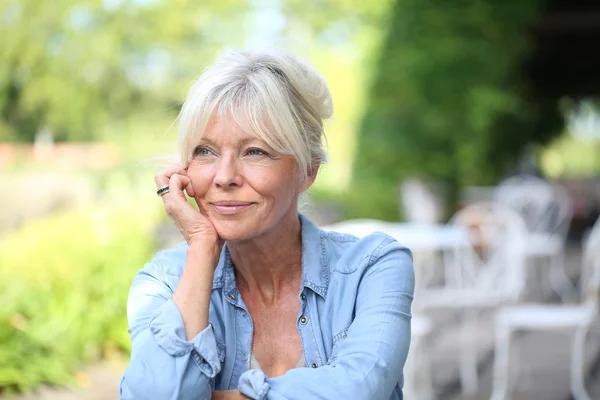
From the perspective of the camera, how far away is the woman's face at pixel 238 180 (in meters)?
1.61

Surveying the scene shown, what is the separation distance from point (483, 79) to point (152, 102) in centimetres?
1512

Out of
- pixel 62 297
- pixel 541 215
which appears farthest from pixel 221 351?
pixel 541 215

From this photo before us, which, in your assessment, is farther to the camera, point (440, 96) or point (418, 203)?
point (440, 96)

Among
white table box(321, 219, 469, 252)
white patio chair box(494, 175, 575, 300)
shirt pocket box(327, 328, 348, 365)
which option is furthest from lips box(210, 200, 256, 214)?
white patio chair box(494, 175, 575, 300)

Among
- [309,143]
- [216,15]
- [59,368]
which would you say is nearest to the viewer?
[309,143]

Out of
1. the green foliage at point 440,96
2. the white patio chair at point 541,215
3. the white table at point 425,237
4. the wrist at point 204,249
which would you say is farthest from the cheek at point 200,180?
the green foliage at point 440,96

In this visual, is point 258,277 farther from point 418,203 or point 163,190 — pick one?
point 418,203

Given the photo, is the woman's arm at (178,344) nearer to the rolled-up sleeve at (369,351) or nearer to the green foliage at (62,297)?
the rolled-up sleeve at (369,351)

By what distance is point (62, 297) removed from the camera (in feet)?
15.5

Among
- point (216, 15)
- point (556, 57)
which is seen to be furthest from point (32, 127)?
point (556, 57)

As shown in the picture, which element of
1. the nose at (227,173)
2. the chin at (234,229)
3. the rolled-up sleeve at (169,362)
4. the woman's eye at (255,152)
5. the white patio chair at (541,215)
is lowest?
the white patio chair at (541,215)

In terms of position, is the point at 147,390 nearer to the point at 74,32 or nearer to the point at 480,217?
the point at 480,217

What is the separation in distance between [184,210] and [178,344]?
31 cm

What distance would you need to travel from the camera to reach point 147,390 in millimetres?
1455
